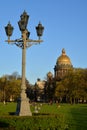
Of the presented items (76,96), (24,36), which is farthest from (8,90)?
(24,36)

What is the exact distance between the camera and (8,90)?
135500 mm

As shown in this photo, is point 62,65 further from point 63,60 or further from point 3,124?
point 3,124

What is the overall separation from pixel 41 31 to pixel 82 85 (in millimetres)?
89822

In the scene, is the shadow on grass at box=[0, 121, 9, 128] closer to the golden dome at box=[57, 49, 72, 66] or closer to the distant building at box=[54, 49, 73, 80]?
the distant building at box=[54, 49, 73, 80]

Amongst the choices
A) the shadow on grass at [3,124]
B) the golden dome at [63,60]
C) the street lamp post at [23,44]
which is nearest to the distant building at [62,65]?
the golden dome at [63,60]

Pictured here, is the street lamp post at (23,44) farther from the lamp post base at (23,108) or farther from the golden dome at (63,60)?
the golden dome at (63,60)

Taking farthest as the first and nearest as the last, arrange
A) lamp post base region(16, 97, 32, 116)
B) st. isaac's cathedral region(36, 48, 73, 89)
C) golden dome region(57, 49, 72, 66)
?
golden dome region(57, 49, 72, 66)
st. isaac's cathedral region(36, 48, 73, 89)
lamp post base region(16, 97, 32, 116)

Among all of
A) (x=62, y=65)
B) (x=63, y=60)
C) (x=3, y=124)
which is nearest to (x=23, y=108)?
(x=3, y=124)

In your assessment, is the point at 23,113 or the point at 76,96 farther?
the point at 76,96

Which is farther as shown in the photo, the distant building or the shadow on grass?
the distant building

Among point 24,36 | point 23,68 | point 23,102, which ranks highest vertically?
point 24,36

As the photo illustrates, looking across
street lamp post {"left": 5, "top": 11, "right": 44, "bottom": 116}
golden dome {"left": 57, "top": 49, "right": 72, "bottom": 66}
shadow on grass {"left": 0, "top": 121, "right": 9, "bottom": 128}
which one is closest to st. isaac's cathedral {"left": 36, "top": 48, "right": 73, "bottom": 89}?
golden dome {"left": 57, "top": 49, "right": 72, "bottom": 66}

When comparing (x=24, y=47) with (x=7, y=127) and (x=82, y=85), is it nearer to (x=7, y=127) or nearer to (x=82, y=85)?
(x=7, y=127)

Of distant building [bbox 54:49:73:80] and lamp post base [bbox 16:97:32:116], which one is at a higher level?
distant building [bbox 54:49:73:80]
